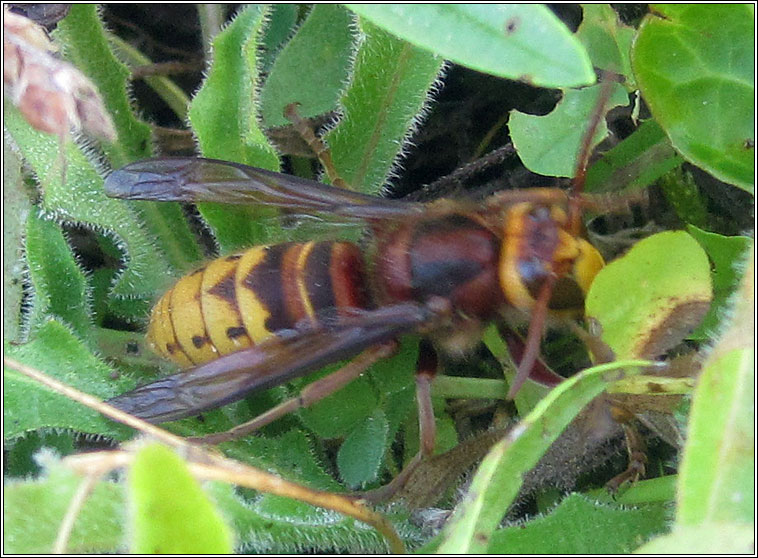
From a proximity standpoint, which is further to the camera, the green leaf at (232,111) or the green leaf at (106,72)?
the green leaf at (106,72)

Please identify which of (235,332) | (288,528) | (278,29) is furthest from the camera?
(278,29)

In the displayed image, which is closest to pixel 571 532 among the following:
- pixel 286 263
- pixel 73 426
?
pixel 286 263

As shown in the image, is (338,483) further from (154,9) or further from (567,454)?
(154,9)

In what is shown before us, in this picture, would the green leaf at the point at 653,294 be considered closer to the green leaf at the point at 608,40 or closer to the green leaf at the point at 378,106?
the green leaf at the point at 608,40

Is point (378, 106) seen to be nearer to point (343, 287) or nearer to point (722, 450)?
point (343, 287)

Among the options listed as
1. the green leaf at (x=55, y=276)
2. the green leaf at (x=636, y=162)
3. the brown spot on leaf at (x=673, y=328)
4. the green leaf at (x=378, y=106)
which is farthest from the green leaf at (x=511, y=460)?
the green leaf at (x=55, y=276)

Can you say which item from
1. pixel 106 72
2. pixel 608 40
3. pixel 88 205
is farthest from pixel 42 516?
pixel 608 40
